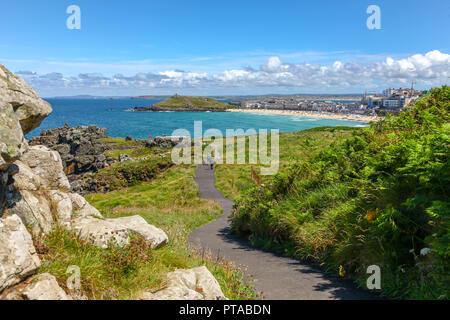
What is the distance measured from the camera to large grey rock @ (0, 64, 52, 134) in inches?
261

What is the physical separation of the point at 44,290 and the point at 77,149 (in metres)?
54.3

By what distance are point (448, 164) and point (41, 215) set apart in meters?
7.70

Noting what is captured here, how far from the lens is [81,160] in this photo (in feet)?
144

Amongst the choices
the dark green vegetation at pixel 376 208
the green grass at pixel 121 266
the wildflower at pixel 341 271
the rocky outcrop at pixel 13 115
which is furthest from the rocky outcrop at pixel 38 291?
the dark green vegetation at pixel 376 208

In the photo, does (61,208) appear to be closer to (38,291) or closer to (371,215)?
(38,291)

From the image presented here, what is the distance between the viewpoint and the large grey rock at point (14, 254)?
470cm

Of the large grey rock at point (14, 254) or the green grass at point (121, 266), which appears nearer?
the large grey rock at point (14, 254)

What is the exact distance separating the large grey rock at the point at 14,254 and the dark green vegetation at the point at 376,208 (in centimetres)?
603

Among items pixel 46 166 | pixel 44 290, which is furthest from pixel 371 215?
pixel 46 166

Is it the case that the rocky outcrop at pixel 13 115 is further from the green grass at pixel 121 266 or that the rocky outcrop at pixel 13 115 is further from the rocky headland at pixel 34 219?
the green grass at pixel 121 266

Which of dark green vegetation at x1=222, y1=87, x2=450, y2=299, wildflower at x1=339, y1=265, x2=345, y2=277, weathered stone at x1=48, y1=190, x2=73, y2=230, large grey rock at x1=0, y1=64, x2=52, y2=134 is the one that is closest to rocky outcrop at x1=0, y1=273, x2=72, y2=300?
weathered stone at x1=48, y1=190, x2=73, y2=230

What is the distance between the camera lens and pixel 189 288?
18.8 ft
